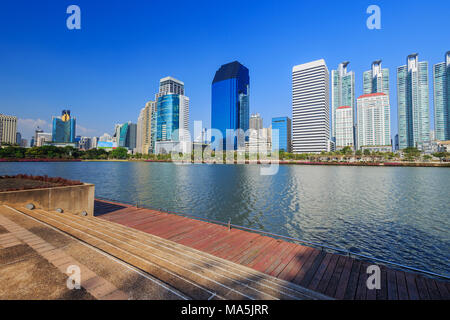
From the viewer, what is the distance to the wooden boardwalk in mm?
6957

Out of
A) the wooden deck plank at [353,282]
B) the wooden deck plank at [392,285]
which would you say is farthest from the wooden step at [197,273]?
the wooden deck plank at [392,285]

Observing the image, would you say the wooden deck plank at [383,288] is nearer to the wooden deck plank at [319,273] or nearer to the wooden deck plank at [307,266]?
the wooden deck plank at [319,273]

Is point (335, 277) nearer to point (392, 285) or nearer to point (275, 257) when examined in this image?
point (392, 285)

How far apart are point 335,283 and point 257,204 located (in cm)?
2066

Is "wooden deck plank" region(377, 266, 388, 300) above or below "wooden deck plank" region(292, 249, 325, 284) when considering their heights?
above

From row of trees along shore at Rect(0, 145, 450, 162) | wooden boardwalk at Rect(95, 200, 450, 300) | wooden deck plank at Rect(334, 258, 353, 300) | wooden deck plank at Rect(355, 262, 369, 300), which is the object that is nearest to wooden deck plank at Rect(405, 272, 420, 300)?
wooden boardwalk at Rect(95, 200, 450, 300)

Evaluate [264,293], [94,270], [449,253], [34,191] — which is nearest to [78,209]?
[34,191]

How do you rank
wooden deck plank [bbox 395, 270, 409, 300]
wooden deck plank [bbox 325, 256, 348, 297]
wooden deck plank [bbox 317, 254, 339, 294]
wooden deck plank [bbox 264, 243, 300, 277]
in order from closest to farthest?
wooden deck plank [bbox 395, 270, 409, 300] < wooden deck plank [bbox 325, 256, 348, 297] < wooden deck plank [bbox 317, 254, 339, 294] < wooden deck plank [bbox 264, 243, 300, 277]

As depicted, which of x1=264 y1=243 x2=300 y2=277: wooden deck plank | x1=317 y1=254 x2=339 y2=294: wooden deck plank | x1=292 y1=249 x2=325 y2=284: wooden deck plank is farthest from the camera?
x1=264 y1=243 x2=300 y2=277: wooden deck plank

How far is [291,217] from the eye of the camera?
22.1 meters

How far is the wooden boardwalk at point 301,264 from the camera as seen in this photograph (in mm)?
6957
